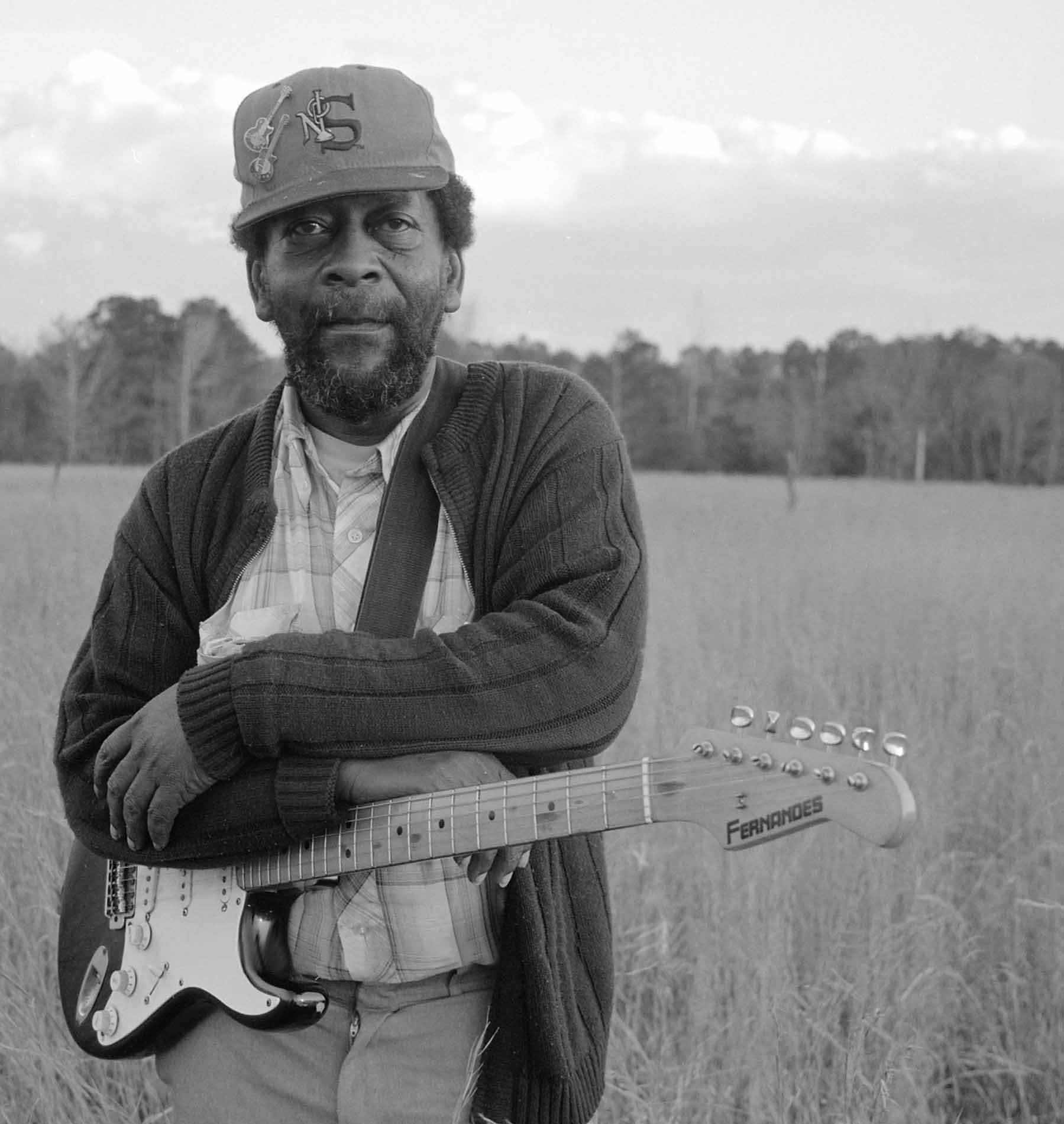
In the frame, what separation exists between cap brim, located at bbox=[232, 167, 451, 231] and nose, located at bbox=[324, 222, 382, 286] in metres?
0.07

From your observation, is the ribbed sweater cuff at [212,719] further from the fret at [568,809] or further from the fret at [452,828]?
the fret at [568,809]

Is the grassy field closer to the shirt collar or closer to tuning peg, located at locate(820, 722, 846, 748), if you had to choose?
tuning peg, located at locate(820, 722, 846, 748)

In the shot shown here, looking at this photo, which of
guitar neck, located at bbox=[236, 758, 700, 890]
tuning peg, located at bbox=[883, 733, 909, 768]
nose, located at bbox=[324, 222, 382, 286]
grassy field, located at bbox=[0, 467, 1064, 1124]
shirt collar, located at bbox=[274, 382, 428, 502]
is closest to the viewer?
tuning peg, located at bbox=[883, 733, 909, 768]

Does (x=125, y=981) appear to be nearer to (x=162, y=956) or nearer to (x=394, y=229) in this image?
(x=162, y=956)

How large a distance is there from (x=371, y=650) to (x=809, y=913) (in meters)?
1.94

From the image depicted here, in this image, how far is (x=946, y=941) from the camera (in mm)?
3209

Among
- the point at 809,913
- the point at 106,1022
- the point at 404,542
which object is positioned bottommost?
the point at 809,913

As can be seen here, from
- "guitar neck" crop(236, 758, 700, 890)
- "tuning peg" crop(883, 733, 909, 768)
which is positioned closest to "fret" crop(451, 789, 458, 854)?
"guitar neck" crop(236, 758, 700, 890)

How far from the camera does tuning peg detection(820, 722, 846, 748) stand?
4.85 feet

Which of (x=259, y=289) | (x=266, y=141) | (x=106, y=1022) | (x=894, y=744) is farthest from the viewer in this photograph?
(x=259, y=289)

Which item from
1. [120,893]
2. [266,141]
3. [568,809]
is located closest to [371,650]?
[568,809]

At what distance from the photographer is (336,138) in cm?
203

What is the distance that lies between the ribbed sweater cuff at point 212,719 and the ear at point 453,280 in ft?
2.59

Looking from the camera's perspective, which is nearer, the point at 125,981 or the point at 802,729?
the point at 802,729
